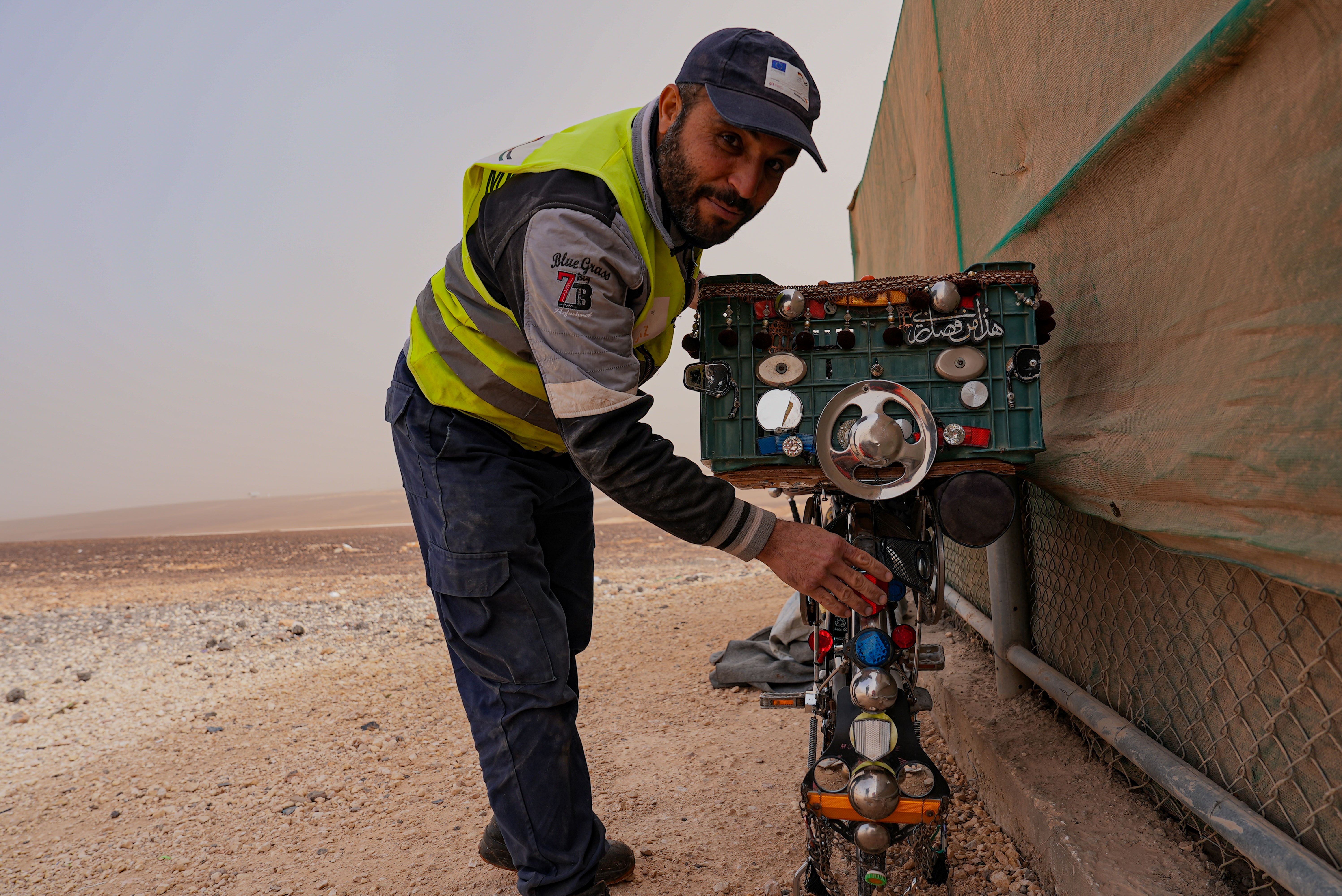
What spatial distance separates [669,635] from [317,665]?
7.27ft

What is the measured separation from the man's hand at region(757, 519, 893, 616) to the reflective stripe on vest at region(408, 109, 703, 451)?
620 mm

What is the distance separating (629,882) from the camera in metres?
2.29

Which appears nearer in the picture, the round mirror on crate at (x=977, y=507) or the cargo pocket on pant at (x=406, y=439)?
the round mirror on crate at (x=977, y=507)

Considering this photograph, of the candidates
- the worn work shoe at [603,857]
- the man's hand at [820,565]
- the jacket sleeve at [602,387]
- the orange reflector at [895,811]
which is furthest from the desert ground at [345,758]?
the jacket sleeve at [602,387]

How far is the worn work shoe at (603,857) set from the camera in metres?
2.26

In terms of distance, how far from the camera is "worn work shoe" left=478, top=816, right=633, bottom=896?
2.26 meters

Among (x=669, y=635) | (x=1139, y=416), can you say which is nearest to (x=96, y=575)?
(x=669, y=635)

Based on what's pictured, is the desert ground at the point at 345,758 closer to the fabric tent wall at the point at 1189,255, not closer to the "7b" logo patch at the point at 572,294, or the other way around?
the fabric tent wall at the point at 1189,255

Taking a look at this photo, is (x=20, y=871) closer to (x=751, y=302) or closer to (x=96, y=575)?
(x=751, y=302)

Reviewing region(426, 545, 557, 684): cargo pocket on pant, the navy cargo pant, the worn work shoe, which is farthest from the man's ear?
the worn work shoe

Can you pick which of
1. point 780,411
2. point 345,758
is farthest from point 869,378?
point 345,758

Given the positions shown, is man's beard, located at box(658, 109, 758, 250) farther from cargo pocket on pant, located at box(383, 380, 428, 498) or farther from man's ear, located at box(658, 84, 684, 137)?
cargo pocket on pant, located at box(383, 380, 428, 498)

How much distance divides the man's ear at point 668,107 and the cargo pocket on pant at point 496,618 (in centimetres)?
108

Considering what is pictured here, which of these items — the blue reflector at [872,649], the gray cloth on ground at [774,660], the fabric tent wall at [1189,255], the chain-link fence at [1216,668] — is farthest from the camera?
the gray cloth on ground at [774,660]
